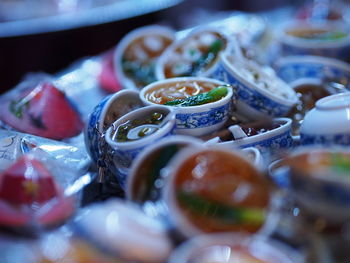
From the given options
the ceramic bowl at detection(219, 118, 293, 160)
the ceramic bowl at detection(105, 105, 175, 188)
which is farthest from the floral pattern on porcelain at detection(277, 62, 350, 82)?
the ceramic bowl at detection(105, 105, 175, 188)

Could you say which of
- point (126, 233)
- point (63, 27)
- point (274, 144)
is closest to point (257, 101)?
point (274, 144)

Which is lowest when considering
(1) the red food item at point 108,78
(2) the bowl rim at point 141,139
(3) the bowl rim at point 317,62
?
(1) the red food item at point 108,78

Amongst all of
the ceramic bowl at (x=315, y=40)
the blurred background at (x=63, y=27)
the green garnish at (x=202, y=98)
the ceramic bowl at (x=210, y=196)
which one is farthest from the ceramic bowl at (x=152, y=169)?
the blurred background at (x=63, y=27)

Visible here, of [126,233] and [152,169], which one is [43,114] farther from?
[126,233]

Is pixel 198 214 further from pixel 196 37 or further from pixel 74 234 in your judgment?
pixel 196 37

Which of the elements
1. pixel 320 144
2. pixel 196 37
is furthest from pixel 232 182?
pixel 196 37

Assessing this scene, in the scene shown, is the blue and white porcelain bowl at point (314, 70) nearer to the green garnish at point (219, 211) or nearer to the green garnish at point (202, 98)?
the green garnish at point (202, 98)
